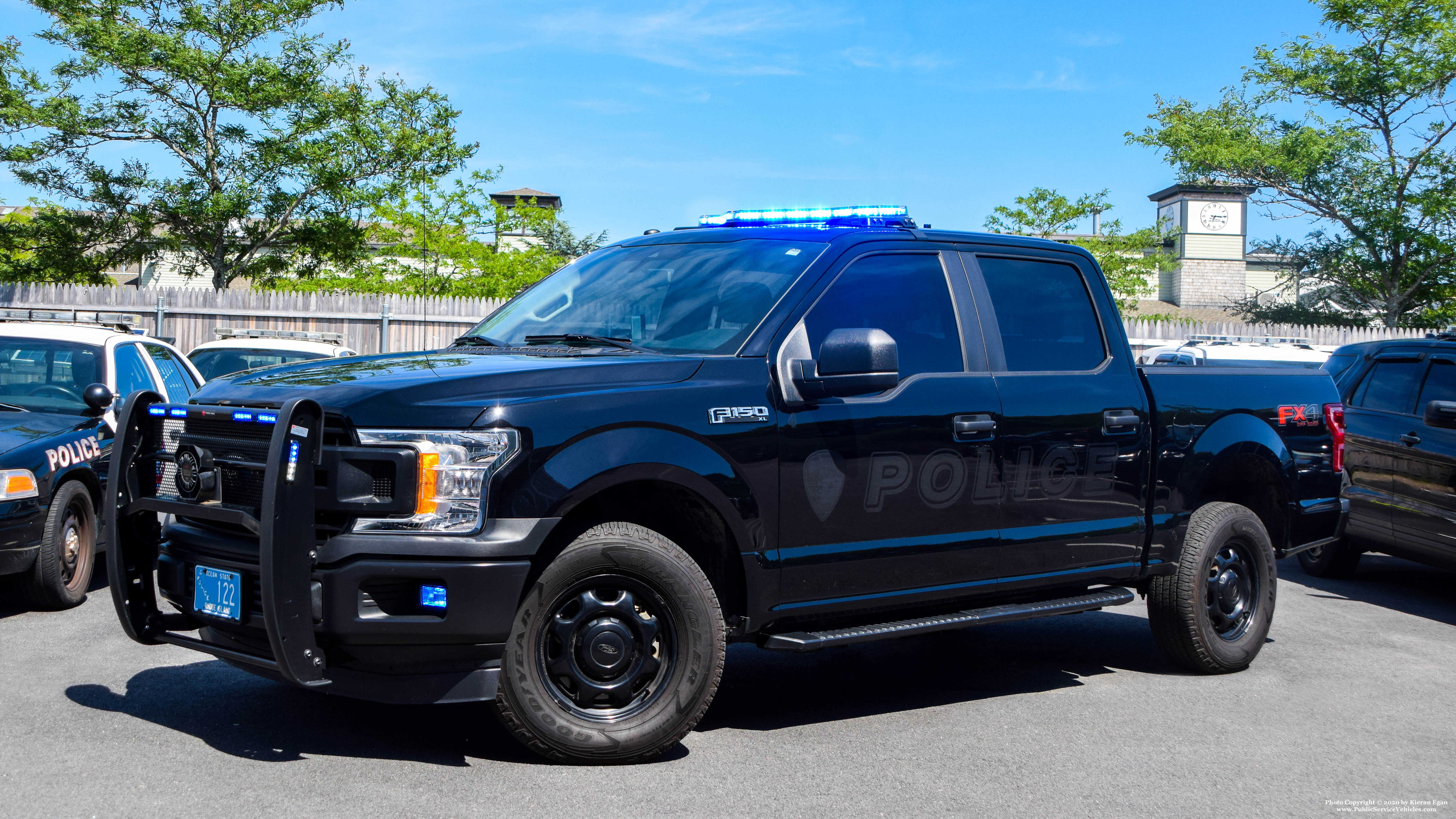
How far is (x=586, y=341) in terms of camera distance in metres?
5.16

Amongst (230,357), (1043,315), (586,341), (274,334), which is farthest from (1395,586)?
(274,334)

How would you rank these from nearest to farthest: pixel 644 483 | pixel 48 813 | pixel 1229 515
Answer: pixel 48 813 < pixel 644 483 < pixel 1229 515

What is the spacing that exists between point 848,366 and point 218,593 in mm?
2365

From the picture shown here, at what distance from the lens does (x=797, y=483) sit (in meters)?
4.75

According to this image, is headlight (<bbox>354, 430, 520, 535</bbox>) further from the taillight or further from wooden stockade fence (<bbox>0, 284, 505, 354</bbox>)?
wooden stockade fence (<bbox>0, 284, 505, 354</bbox>)

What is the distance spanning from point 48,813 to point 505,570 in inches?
59.9

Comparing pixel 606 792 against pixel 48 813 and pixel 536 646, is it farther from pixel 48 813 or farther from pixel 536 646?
pixel 48 813

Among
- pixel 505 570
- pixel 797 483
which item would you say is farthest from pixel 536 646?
pixel 797 483

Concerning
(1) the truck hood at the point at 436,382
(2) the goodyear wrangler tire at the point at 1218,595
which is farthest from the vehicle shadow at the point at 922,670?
(1) the truck hood at the point at 436,382

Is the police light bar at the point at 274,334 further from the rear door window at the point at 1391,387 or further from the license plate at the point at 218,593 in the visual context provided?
the rear door window at the point at 1391,387

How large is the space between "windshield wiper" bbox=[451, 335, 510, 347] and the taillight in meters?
4.52

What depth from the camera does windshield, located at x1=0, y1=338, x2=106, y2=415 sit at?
7797 millimetres

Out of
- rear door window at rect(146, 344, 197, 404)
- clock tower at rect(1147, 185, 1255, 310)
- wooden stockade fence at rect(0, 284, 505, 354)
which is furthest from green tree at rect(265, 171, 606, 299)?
clock tower at rect(1147, 185, 1255, 310)

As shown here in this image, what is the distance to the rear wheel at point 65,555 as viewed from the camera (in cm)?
691
